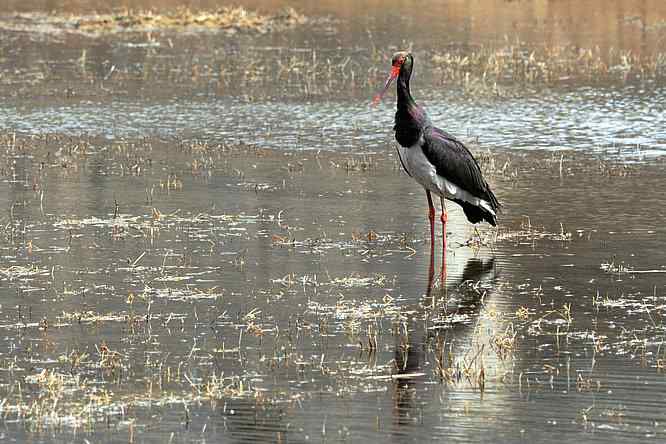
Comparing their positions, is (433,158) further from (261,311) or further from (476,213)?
(261,311)

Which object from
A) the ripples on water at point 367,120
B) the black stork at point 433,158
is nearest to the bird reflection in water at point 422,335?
the black stork at point 433,158

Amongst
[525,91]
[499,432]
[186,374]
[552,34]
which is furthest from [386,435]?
[552,34]

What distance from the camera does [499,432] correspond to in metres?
7.74

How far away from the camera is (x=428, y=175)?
1247cm

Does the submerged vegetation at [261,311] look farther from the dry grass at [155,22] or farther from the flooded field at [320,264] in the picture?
the dry grass at [155,22]

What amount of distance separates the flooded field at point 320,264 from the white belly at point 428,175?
1.64ft

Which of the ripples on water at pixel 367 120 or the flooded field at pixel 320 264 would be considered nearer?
the flooded field at pixel 320 264

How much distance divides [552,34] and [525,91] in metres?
9.69

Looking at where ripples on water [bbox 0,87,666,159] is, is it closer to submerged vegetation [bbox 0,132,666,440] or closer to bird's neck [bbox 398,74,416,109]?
submerged vegetation [bbox 0,132,666,440]

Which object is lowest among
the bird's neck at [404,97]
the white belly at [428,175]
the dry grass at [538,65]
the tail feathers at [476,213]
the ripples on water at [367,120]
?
A: the tail feathers at [476,213]

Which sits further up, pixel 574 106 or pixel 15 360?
pixel 574 106

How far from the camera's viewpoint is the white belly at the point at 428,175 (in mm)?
12453

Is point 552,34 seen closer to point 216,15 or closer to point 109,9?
point 216,15

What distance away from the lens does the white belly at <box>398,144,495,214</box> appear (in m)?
12.5
